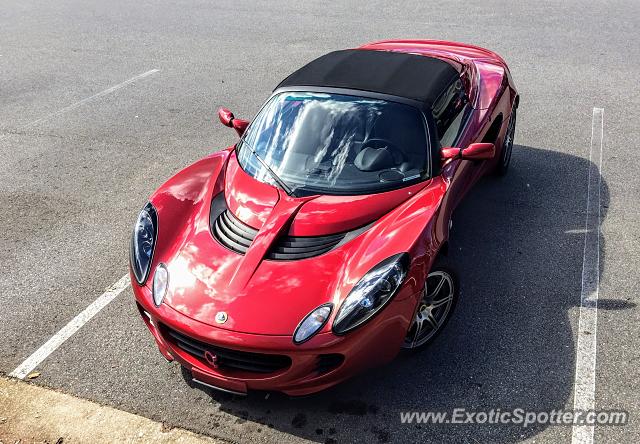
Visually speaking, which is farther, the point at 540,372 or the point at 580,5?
the point at 580,5

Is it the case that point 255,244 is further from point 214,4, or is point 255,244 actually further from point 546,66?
point 214,4

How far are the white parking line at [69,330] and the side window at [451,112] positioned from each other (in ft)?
8.86

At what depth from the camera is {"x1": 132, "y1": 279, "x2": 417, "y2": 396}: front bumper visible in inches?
132

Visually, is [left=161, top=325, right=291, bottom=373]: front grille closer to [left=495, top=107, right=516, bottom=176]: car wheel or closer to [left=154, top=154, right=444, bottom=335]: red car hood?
[left=154, top=154, right=444, bottom=335]: red car hood

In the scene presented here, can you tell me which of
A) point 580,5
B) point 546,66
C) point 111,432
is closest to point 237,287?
point 111,432

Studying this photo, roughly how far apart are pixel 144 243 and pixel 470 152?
2.27 meters

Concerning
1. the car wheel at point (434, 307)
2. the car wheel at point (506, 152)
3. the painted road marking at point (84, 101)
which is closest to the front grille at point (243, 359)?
the car wheel at point (434, 307)

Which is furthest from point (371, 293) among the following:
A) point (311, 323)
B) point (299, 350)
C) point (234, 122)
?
point (234, 122)

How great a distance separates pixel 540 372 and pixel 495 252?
1410mm

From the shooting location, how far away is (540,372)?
13.0 feet

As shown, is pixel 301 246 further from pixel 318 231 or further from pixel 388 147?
pixel 388 147

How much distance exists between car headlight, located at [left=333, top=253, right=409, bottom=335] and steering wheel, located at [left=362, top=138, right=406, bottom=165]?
0.93 meters

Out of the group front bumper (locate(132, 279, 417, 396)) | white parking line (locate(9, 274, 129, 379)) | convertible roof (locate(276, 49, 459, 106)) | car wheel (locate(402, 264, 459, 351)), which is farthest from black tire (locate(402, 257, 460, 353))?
white parking line (locate(9, 274, 129, 379))

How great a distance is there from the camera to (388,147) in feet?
14.3
